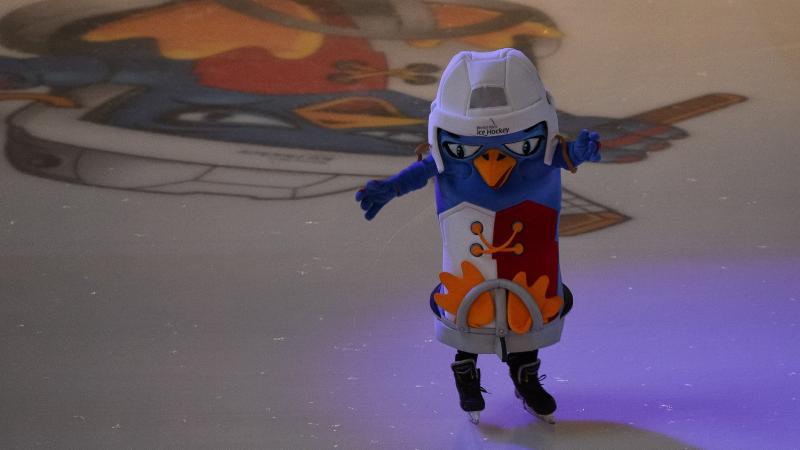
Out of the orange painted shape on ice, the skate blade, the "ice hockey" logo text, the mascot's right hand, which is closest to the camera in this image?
the "ice hockey" logo text

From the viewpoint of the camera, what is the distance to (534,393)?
2.50 meters

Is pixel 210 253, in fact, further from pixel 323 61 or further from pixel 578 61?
pixel 578 61

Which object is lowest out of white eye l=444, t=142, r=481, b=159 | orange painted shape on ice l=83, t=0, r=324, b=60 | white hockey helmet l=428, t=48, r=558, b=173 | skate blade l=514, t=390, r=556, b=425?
skate blade l=514, t=390, r=556, b=425

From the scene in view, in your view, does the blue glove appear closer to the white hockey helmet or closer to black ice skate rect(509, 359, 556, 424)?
the white hockey helmet

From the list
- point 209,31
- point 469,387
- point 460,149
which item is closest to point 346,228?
point 469,387

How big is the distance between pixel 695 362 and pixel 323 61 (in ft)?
8.83

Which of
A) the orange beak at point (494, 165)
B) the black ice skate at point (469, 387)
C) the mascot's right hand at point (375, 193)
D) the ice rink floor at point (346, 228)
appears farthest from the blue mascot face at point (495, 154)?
the ice rink floor at point (346, 228)

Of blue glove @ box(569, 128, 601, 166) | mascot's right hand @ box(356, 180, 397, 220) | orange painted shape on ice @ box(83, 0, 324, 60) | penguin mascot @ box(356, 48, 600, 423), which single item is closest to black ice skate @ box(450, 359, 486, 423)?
penguin mascot @ box(356, 48, 600, 423)

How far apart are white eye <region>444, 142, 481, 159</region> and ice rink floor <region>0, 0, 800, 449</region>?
586 millimetres

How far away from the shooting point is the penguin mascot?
2.32m

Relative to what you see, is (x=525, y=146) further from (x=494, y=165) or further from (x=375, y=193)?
(x=375, y=193)

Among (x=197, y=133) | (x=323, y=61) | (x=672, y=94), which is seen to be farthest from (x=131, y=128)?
(x=672, y=94)

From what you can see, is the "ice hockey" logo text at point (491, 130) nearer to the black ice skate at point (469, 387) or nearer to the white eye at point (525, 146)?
the white eye at point (525, 146)

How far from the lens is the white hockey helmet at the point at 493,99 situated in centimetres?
230
